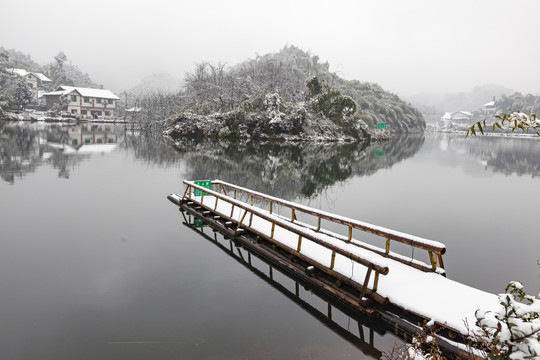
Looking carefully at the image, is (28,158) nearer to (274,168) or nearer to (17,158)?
(17,158)

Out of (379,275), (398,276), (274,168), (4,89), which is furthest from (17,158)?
(4,89)

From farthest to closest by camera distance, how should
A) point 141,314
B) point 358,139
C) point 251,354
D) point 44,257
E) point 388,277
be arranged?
1. point 358,139
2. point 44,257
3. point 388,277
4. point 141,314
5. point 251,354

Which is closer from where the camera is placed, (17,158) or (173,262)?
(173,262)

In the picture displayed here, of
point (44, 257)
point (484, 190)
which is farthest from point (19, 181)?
point (484, 190)

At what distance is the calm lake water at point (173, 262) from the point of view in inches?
283

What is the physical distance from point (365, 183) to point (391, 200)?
5.26m

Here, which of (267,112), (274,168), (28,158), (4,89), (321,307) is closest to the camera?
(321,307)

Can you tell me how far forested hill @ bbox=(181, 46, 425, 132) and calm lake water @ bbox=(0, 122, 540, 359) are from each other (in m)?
44.9

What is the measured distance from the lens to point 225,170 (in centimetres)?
2862

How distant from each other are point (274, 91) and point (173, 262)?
62.6m

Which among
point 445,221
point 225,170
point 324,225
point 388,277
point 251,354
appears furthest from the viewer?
point 225,170

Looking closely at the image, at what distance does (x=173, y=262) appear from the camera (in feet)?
36.2

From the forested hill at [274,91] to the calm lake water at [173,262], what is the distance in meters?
44.9

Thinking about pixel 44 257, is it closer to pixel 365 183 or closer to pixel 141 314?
pixel 141 314
